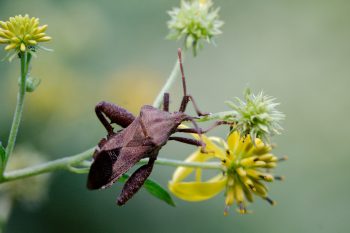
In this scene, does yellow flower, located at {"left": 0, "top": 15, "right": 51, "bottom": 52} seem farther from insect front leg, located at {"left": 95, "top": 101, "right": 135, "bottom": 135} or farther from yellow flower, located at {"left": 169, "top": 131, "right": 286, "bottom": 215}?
yellow flower, located at {"left": 169, "top": 131, "right": 286, "bottom": 215}

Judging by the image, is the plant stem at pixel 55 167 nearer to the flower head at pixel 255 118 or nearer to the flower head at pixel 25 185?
the flower head at pixel 255 118

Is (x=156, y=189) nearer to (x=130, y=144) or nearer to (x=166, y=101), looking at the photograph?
(x=130, y=144)

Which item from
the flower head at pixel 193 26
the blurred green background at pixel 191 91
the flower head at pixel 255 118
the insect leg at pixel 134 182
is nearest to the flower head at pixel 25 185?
the blurred green background at pixel 191 91

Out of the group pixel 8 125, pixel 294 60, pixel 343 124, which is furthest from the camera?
pixel 294 60

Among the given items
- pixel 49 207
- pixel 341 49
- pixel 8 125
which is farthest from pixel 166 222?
pixel 341 49

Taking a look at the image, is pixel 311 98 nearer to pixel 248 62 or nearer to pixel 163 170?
Answer: pixel 248 62

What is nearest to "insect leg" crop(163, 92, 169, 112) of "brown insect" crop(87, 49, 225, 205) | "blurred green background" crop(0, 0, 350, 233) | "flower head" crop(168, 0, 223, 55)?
"brown insect" crop(87, 49, 225, 205)

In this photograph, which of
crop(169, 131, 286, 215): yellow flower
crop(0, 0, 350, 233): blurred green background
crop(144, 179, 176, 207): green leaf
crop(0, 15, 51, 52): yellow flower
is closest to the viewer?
crop(0, 15, 51, 52): yellow flower
